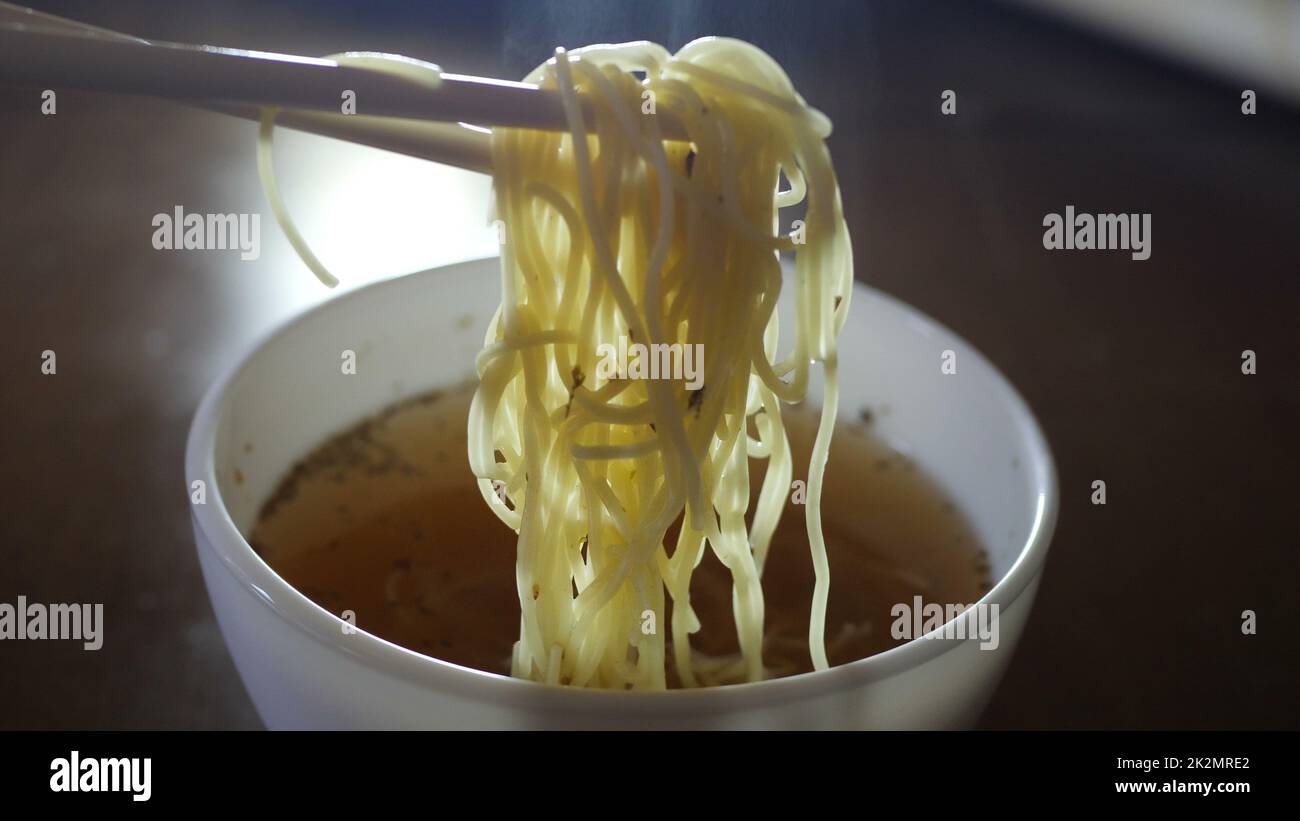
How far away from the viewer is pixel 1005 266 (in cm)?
141

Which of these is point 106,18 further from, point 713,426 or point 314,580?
point 713,426

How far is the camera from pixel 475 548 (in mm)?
837

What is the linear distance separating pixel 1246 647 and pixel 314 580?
67 cm

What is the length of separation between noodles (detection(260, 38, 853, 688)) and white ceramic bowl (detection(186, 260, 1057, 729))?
0.12m

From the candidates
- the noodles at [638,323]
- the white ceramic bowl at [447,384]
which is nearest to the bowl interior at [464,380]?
the white ceramic bowl at [447,384]

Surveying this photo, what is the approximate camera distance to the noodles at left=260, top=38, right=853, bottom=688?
24.1 inches

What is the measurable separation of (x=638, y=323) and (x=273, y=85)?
205mm

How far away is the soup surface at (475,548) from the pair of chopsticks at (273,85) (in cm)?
30

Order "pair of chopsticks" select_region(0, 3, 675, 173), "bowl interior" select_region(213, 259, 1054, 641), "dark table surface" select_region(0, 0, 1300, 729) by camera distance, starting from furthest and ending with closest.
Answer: "dark table surface" select_region(0, 0, 1300, 729)
"bowl interior" select_region(213, 259, 1054, 641)
"pair of chopsticks" select_region(0, 3, 675, 173)

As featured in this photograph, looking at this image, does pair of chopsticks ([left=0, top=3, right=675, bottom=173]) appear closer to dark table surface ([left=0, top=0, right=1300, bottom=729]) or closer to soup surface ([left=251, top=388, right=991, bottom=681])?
soup surface ([left=251, top=388, right=991, bottom=681])

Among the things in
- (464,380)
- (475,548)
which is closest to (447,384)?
(464,380)

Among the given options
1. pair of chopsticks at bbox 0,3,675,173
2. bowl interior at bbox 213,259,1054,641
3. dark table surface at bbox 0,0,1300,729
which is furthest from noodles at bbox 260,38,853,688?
dark table surface at bbox 0,0,1300,729

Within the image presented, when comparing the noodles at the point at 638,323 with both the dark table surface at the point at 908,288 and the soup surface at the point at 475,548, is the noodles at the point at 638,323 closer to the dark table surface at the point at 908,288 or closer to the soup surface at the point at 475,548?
the soup surface at the point at 475,548
